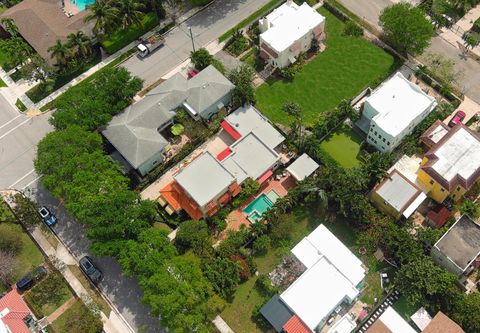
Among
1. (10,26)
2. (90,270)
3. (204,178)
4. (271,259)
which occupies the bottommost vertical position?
(271,259)

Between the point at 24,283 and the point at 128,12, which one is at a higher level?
the point at 128,12

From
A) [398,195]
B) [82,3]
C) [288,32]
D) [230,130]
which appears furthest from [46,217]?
[398,195]

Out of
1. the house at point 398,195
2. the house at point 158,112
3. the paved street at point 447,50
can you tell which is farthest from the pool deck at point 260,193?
the paved street at point 447,50

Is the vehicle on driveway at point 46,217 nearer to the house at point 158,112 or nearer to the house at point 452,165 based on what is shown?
the house at point 158,112

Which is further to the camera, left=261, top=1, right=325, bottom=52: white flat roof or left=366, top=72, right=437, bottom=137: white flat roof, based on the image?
left=261, top=1, right=325, bottom=52: white flat roof

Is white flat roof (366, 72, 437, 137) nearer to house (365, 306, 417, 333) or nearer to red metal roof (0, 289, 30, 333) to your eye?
house (365, 306, 417, 333)

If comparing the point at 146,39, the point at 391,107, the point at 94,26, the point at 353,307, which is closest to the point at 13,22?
the point at 94,26

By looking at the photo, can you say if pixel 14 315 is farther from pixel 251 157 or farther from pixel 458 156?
pixel 458 156

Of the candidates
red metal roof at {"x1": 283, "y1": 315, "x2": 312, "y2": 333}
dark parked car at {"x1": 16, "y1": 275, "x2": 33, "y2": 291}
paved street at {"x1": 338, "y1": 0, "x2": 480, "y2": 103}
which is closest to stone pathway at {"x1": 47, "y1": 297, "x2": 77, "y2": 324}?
dark parked car at {"x1": 16, "y1": 275, "x2": 33, "y2": 291}
